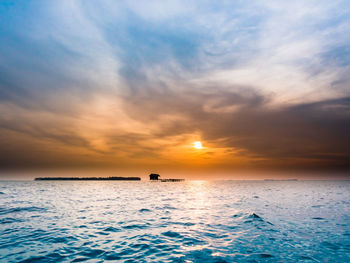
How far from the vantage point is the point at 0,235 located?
1448cm

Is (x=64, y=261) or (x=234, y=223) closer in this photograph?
(x=64, y=261)

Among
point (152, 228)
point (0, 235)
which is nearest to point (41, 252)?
point (0, 235)

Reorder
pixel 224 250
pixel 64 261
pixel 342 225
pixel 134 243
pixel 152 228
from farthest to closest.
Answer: pixel 342 225 < pixel 152 228 < pixel 134 243 < pixel 224 250 < pixel 64 261

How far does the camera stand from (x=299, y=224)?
61.6ft

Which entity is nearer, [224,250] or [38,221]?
[224,250]

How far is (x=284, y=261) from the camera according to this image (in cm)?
1016

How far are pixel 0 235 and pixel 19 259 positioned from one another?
6.45 meters

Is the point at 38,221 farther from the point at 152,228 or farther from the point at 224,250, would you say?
the point at 224,250

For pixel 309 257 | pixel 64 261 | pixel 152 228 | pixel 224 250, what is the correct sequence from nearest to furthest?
pixel 64 261 → pixel 309 257 → pixel 224 250 → pixel 152 228

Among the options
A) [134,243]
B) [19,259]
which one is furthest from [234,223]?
[19,259]

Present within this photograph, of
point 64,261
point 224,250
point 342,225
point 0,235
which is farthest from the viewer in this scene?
point 342,225

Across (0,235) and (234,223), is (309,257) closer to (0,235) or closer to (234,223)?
(234,223)

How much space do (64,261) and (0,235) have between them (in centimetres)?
843

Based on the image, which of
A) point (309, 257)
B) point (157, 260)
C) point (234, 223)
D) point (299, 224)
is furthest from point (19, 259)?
point (299, 224)
